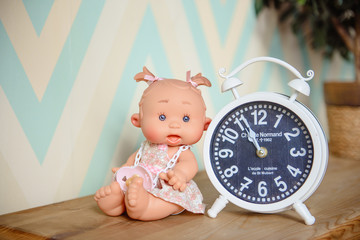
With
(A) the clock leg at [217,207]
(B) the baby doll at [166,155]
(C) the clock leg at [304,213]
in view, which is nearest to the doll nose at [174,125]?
(B) the baby doll at [166,155]

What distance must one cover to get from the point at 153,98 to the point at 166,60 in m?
0.47

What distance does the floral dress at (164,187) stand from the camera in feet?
3.09

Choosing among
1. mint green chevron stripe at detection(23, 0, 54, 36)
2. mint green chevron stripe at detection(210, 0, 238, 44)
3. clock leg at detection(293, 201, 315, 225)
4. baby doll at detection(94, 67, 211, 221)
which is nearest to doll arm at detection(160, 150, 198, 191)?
baby doll at detection(94, 67, 211, 221)

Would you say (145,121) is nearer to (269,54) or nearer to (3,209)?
(3,209)

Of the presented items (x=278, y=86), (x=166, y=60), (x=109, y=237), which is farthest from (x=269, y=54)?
(x=109, y=237)

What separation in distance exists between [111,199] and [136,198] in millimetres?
80

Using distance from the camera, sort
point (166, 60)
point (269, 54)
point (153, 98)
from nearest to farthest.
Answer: point (153, 98)
point (166, 60)
point (269, 54)

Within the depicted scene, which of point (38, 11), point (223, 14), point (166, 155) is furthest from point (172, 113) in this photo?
point (223, 14)

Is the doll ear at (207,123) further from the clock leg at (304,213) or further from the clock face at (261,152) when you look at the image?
the clock leg at (304,213)

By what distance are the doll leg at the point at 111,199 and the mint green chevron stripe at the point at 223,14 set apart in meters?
0.90

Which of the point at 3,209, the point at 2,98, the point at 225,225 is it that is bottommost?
the point at 225,225

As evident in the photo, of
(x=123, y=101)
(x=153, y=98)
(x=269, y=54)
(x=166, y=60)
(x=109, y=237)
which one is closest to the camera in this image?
(x=109, y=237)

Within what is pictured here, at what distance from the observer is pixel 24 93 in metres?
1.05

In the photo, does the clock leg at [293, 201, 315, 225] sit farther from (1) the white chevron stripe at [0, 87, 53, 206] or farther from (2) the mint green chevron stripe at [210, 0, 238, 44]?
(2) the mint green chevron stripe at [210, 0, 238, 44]
